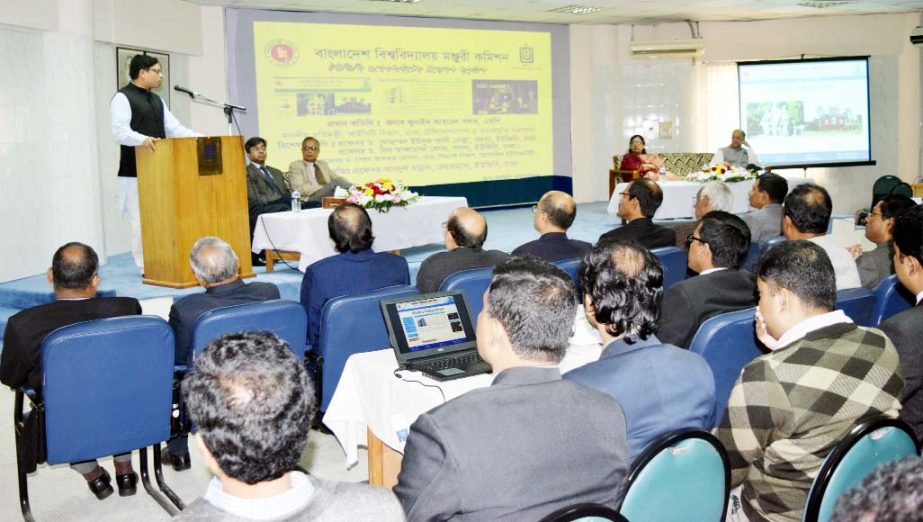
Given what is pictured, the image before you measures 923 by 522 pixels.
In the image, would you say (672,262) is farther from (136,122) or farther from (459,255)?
(136,122)

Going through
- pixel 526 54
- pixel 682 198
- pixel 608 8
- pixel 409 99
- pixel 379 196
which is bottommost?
pixel 682 198

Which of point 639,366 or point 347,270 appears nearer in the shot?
point 639,366

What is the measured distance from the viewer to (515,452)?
70.0 inches

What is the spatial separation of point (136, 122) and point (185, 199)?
34.9 inches

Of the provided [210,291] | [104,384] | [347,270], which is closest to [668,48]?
[347,270]

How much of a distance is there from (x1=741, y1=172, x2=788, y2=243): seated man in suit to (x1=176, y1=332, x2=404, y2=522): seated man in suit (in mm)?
4745

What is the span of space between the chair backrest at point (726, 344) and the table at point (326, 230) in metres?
4.65

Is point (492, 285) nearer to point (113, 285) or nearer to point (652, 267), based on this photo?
point (652, 267)

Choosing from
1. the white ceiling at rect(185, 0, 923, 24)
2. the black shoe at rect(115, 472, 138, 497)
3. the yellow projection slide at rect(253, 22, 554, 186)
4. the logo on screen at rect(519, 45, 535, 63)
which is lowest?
the black shoe at rect(115, 472, 138, 497)

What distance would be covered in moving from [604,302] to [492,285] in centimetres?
53

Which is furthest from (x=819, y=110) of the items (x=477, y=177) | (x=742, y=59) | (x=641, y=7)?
(x=477, y=177)

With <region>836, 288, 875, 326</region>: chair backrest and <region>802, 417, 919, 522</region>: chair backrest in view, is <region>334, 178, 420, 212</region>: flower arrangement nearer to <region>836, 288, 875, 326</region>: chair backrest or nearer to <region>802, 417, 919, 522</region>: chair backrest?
<region>836, 288, 875, 326</region>: chair backrest

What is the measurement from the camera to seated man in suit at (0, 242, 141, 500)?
336 centimetres

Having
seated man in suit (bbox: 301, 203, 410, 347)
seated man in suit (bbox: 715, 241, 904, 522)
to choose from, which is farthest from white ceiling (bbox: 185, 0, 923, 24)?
seated man in suit (bbox: 715, 241, 904, 522)
